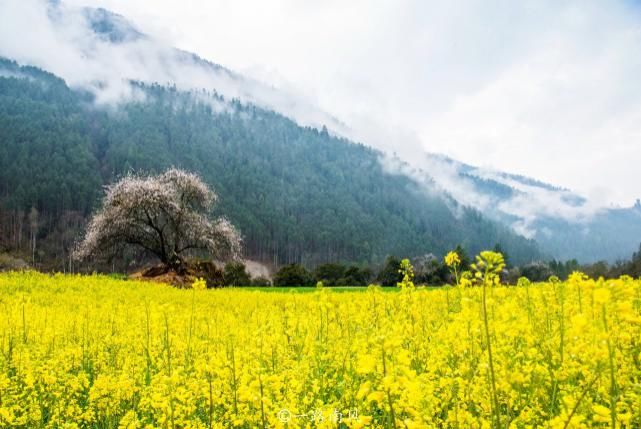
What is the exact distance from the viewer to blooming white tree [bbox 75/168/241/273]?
32281 mm

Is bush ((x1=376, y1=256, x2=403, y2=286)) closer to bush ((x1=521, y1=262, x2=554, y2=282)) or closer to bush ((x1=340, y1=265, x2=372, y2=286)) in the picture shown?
bush ((x1=340, y1=265, x2=372, y2=286))

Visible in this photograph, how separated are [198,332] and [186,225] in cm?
2674

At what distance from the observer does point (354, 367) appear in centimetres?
436

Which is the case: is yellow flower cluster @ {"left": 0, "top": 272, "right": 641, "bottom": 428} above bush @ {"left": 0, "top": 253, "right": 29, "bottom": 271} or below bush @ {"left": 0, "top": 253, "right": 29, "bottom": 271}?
below

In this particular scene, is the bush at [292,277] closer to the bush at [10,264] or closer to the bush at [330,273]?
the bush at [330,273]

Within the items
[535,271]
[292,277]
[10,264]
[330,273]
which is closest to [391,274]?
[330,273]

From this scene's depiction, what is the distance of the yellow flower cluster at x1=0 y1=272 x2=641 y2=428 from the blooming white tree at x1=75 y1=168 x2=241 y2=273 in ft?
72.2

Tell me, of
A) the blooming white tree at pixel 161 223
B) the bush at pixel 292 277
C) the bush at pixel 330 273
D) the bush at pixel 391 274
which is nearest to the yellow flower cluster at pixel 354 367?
the blooming white tree at pixel 161 223

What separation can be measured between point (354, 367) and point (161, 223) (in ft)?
110

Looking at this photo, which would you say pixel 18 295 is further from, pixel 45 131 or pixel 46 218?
pixel 45 131

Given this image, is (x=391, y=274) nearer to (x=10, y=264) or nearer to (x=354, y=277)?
(x=354, y=277)

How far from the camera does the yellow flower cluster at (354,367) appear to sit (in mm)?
2631

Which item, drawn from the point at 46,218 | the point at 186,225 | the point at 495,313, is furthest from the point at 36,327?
the point at 46,218

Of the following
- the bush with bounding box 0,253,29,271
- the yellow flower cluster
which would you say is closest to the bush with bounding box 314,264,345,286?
the bush with bounding box 0,253,29,271
